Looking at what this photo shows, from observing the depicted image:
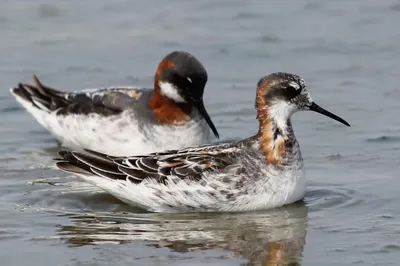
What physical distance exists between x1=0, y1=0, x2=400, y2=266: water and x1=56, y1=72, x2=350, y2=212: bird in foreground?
17cm

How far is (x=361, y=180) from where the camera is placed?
496 inches

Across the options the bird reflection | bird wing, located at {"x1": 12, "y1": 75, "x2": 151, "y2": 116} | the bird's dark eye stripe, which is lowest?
the bird reflection

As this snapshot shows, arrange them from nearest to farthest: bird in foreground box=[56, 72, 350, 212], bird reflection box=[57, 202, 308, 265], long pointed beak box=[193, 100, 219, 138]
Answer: bird reflection box=[57, 202, 308, 265], bird in foreground box=[56, 72, 350, 212], long pointed beak box=[193, 100, 219, 138]

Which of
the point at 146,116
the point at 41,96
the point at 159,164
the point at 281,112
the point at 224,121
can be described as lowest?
the point at 224,121

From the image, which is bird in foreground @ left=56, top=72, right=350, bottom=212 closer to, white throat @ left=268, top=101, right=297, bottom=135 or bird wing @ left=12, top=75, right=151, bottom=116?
white throat @ left=268, top=101, right=297, bottom=135

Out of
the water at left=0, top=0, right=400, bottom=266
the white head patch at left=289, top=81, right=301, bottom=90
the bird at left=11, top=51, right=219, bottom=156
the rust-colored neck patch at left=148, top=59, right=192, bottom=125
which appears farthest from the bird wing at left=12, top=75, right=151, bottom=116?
the white head patch at left=289, top=81, right=301, bottom=90

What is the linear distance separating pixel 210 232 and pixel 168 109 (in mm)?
3725

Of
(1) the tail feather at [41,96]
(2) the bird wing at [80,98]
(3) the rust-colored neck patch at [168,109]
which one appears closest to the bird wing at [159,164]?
(3) the rust-colored neck patch at [168,109]

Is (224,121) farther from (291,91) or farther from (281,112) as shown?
(291,91)

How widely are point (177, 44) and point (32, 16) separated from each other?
2.90m

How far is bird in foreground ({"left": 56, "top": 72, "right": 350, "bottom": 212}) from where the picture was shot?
38.3ft

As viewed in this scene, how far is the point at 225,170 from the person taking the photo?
11.7 meters

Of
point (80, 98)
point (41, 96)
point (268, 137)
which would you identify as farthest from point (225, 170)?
point (41, 96)

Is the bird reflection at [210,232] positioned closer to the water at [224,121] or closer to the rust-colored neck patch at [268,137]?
the water at [224,121]
